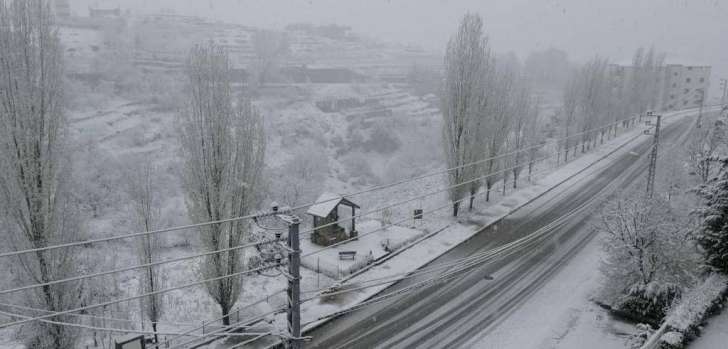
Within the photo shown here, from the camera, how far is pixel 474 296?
748 inches

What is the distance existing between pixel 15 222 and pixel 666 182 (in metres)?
29.8

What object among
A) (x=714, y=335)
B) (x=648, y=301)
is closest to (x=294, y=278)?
(x=714, y=335)

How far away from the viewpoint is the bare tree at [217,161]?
15703 millimetres

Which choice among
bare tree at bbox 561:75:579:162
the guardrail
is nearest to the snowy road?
the guardrail

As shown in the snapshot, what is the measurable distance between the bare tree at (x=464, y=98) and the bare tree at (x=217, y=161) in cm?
1382

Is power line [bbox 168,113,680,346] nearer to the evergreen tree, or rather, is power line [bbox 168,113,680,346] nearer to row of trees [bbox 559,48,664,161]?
the evergreen tree

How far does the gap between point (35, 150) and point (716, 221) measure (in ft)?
66.7

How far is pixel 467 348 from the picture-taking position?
51.4ft

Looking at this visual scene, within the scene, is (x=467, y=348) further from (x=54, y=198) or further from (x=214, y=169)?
(x=54, y=198)

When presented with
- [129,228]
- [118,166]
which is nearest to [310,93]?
[118,166]

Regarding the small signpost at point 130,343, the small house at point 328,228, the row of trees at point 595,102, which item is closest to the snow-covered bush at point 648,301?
the small house at point 328,228

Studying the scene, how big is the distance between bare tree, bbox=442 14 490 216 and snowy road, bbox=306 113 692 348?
4.04 metres

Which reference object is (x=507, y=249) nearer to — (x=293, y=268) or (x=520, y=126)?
(x=520, y=126)

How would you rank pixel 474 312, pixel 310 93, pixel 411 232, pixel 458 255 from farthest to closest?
1. pixel 310 93
2. pixel 411 232
3. pixel 458 255
4. pixel 474 312
